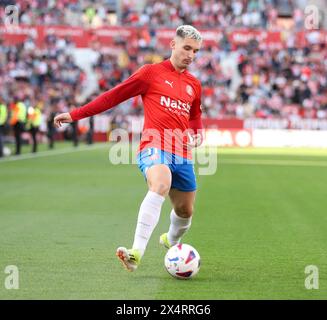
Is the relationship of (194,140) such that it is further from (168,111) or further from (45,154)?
(45,154)

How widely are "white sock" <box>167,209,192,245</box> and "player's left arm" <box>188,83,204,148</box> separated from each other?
763mm

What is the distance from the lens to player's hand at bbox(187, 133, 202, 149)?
9555mm

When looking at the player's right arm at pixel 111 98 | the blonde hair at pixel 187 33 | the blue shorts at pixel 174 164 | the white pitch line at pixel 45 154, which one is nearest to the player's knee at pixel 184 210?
the blue shorts at pixel 174 164

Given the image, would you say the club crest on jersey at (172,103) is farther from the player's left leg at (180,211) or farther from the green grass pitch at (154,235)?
the green grass pitch at (154,235)

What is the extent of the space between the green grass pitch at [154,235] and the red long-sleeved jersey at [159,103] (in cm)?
130

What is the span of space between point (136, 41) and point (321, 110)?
10.3m

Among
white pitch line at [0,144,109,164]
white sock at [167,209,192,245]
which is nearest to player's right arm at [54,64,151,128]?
white sock at [167,209,192,245]

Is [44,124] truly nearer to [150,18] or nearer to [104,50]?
[104,50]

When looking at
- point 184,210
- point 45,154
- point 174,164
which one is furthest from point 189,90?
point 45,154

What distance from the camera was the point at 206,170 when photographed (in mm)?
26312

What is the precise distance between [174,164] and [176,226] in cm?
86

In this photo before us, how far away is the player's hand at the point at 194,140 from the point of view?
9.55m

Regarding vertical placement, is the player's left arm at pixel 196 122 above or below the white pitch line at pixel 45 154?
above

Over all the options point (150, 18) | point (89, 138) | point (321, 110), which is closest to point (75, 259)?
point (89, 138)
